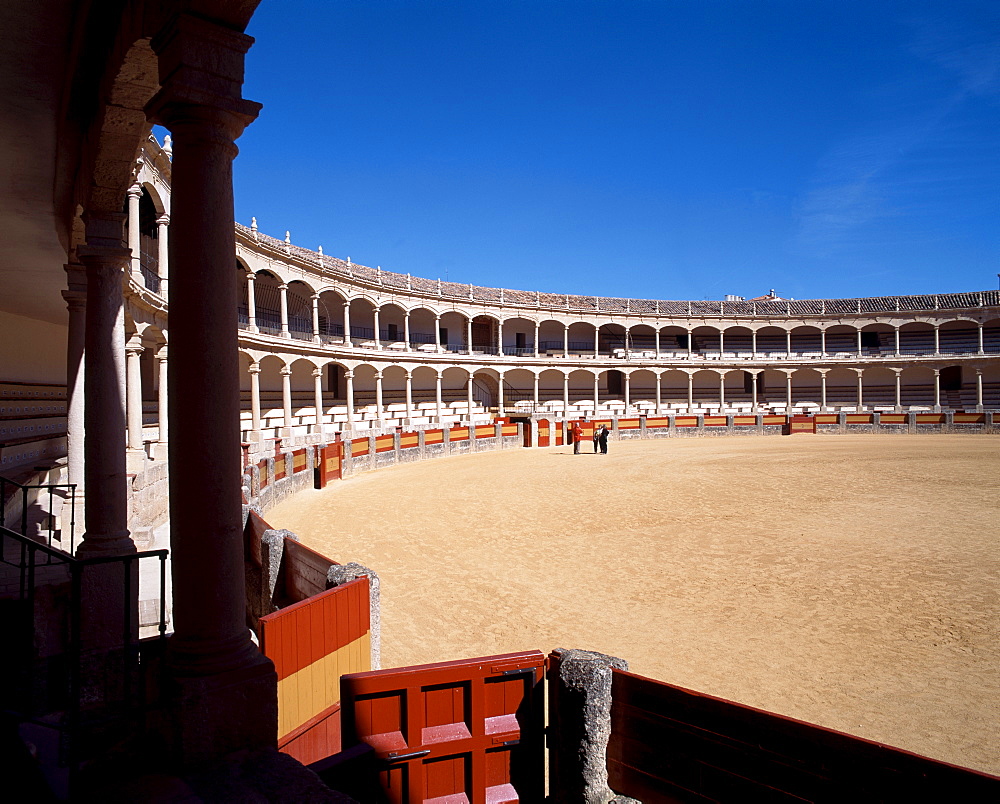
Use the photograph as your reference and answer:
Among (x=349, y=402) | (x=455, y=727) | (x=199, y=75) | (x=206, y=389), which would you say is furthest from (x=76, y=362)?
(x=349, y=402)

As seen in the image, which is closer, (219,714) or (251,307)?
(219,714)

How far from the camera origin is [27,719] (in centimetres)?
254

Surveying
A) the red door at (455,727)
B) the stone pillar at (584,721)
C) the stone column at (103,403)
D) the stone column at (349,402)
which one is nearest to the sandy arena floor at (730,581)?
the stone pillar at (584,721)

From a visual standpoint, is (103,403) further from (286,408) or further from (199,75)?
(286,408)

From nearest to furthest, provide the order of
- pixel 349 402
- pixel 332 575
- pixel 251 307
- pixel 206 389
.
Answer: pixel 206 389
pixel 332 575
pixel 251 307
pixel 349 402

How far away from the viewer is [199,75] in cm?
275

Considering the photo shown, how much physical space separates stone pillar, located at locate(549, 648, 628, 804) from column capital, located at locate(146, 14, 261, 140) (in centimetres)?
362

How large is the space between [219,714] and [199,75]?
2.90 m

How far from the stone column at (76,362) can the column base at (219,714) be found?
4.94 metres

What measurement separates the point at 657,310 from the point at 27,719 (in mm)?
40103

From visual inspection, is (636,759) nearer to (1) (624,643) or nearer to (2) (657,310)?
(1) (624,643)

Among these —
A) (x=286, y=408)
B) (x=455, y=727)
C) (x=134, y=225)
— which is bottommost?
(x=455, y=727)

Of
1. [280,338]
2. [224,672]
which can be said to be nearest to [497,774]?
[224,672]

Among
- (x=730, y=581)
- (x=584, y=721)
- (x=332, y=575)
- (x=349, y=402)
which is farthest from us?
(x=349, y=402)
